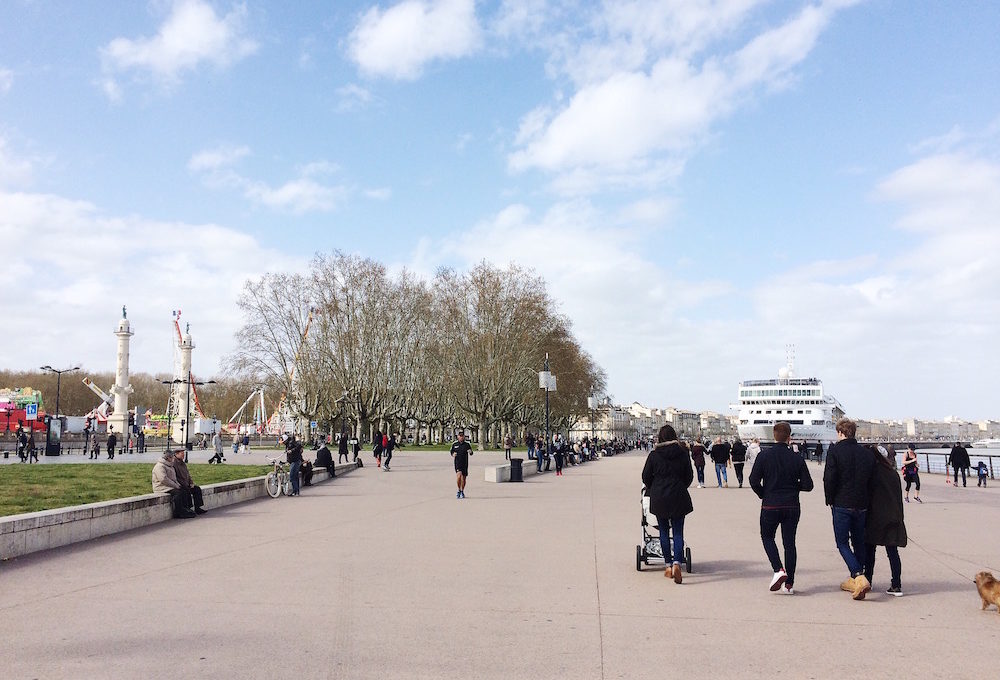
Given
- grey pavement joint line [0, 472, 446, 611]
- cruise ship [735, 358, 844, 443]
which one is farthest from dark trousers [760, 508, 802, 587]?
Result: cruise ship [735, 358, 844, 443]

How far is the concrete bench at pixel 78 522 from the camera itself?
9.47 m

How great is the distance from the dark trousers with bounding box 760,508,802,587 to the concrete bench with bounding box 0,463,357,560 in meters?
8.71

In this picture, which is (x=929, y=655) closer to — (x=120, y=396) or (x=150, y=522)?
(x=150, y=522)

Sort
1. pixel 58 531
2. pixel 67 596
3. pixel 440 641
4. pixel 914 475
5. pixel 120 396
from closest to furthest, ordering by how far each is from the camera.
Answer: pixel 440 641 < pixel 67 596 < pixel 58 531 < pixel 914 475 < pixel 120 396

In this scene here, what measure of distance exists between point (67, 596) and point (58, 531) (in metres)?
3.63

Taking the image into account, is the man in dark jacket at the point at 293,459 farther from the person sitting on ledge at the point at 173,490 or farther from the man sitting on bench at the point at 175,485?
the person sitting on ledge at the point at 173,490

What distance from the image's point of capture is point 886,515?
7.32 meters

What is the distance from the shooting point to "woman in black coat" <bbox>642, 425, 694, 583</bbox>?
805 centimetres

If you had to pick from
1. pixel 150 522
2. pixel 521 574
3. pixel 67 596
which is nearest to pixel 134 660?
pixel 67 596

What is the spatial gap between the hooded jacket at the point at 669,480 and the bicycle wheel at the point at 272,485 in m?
12.6

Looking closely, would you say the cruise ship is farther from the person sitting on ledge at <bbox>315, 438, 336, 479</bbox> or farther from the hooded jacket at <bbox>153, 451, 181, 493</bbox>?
the hooded jacket at <bbox>153, 451, 181, 493</bbox>

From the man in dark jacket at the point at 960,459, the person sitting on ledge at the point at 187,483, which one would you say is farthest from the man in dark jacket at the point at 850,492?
the man in dark jacket at the point at 960,459

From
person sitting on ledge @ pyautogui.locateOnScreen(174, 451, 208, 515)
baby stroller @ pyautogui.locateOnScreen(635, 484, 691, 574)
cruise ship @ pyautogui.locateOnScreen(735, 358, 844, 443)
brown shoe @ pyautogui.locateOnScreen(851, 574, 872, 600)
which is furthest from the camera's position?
cruise ship @ pyautogui.locateOnScreen(735, 358, 844, 443)

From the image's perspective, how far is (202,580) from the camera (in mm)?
7953
